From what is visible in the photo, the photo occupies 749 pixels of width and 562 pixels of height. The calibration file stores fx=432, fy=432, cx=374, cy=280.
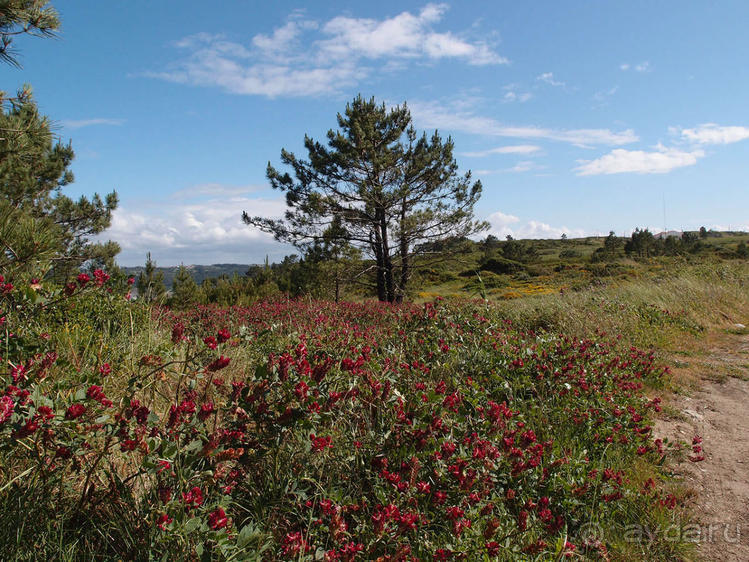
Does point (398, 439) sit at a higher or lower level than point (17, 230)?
lower

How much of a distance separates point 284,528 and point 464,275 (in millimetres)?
31356

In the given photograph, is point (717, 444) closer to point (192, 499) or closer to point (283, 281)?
point (192, 499)

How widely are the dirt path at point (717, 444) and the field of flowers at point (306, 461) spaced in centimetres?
19

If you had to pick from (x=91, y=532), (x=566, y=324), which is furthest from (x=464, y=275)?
(x=91, y=532)

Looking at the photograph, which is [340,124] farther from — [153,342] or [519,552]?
[519,552]

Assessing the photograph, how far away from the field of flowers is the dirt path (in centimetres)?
19

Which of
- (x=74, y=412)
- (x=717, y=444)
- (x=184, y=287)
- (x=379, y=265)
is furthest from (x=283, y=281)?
(x=74, y=412)

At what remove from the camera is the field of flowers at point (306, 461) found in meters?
1.63

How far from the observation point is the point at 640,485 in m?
2.73

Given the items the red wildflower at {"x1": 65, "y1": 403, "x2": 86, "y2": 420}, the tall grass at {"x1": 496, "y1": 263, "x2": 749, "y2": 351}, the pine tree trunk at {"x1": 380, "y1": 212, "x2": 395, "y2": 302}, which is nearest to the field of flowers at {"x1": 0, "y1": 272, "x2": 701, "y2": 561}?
the red wildflower at {"x1": 65, "y1": 403, "x2": 86, "y2": 420}

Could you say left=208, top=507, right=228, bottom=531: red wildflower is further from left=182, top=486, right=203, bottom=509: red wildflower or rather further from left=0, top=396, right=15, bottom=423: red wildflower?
left=0, top=396, right=15, bottom=423: red wildflower

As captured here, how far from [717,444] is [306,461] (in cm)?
331

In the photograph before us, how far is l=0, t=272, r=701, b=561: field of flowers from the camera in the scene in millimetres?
1635

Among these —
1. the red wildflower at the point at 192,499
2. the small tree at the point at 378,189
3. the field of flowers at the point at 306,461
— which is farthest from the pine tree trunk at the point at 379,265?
the red wildflower at the point at 192,499
